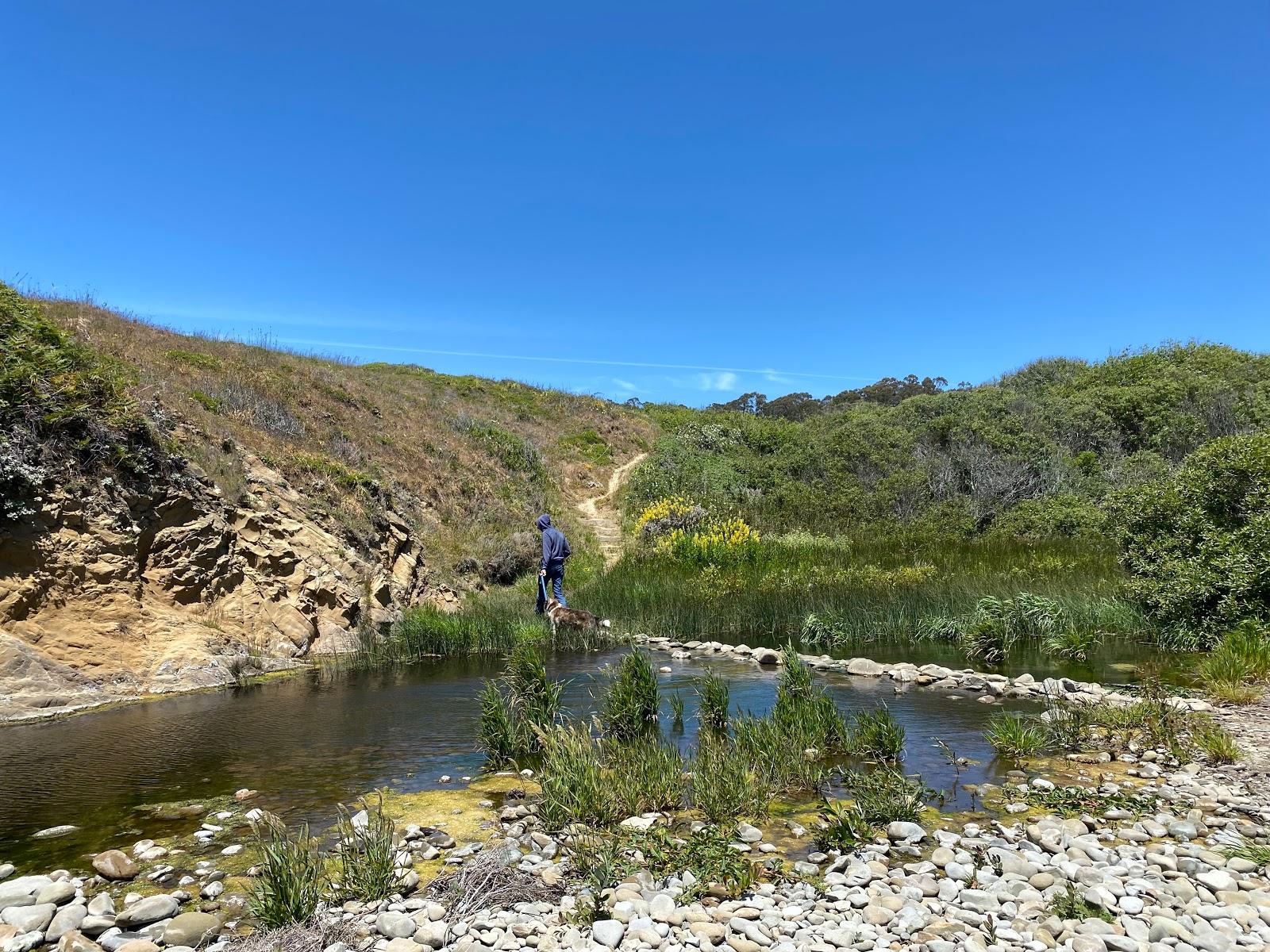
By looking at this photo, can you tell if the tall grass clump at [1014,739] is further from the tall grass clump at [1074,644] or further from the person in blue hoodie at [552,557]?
the person in blue hoodie at [552,557]

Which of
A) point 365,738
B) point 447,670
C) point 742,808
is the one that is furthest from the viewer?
point 447,670

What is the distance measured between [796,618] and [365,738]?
363 inches

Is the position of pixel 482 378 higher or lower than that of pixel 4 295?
higher

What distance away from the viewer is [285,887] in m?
4.38

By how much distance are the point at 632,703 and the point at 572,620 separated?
6729 millimetres

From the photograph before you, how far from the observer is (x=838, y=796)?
6395 millimetres

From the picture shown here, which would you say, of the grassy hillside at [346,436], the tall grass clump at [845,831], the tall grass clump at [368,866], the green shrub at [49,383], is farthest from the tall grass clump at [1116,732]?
the grassy hillside at [346,436]

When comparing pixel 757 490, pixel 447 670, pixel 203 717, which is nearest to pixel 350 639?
pixel 447 670

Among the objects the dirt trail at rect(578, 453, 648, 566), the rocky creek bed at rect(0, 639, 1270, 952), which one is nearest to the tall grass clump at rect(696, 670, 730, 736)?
the rocky creek bed at rect(0, 639, 1270, 952)

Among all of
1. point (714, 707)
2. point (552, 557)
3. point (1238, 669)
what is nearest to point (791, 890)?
point (714, 707)

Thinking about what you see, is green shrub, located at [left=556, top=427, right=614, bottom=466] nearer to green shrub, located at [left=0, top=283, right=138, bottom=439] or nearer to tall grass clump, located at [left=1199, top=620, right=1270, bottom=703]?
green shrub, located at [left=0, top=283, right=138, bottom=439]

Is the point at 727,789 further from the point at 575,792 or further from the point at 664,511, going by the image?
the point at 664,511

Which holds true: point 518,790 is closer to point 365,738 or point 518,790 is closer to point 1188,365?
point 365,738

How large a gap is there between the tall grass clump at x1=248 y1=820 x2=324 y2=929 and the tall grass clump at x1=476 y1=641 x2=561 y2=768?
225cm
